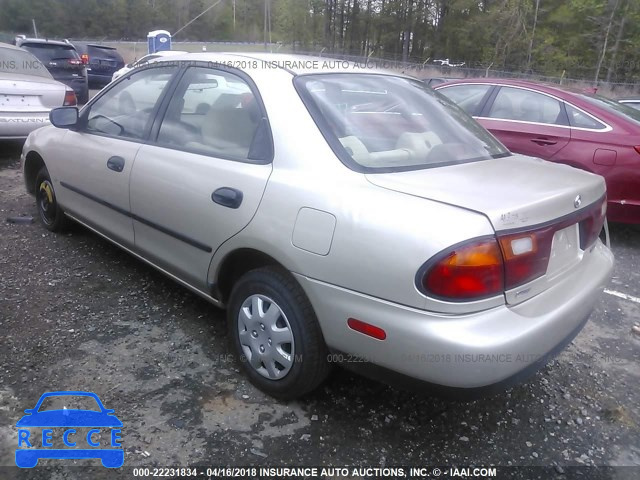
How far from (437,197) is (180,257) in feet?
5.19

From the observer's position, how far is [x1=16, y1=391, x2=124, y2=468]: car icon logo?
6.99 ft

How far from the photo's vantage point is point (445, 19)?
2031 inches

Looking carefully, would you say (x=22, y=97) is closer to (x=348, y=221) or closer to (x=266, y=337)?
(x=266, y=337)

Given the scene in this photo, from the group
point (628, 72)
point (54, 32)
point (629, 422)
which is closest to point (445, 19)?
point (628, 72)

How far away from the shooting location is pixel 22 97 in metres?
6.41

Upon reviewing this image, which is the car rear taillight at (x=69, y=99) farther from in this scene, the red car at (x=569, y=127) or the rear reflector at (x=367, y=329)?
the rear reflector at (x=367, y=329)

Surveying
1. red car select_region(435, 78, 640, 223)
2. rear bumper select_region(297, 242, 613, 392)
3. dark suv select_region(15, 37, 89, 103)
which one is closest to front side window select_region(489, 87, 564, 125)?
red car select_region(435, 78, 640, 223)

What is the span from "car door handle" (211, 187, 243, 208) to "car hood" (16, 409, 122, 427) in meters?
1.11

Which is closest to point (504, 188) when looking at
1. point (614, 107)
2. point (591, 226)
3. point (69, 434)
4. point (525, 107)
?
point (591, 226)

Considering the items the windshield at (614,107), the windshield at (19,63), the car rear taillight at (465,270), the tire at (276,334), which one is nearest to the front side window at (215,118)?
the tire at (276,334)

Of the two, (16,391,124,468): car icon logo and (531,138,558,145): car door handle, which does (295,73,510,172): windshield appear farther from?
(531,138,558,145): car door handle

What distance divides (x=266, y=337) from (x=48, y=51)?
12.1m

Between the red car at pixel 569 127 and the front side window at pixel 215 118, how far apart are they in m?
3.74

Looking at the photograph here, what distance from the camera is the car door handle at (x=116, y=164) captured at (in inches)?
127
